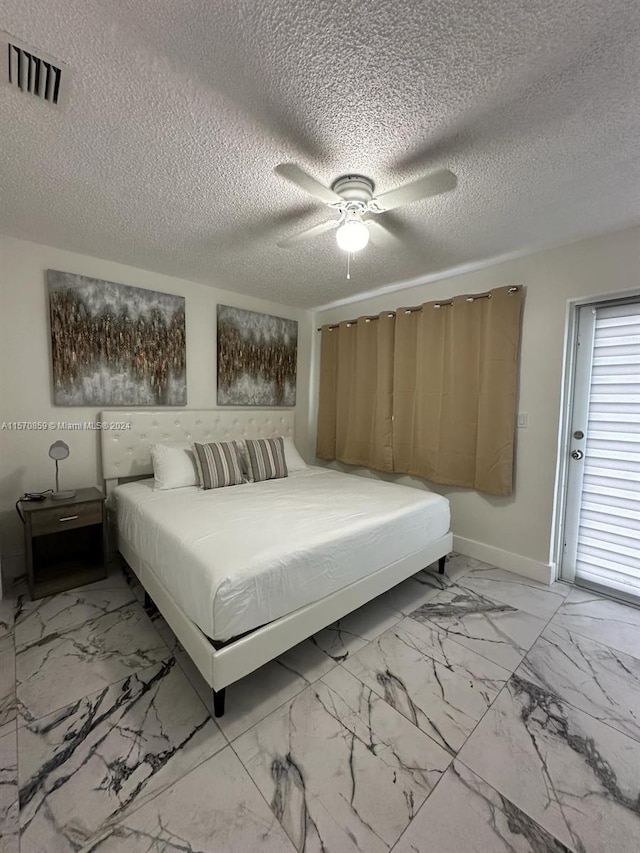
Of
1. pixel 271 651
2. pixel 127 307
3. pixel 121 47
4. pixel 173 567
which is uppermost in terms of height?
pixel 121 47

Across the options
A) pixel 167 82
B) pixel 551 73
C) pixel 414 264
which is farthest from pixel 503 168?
pixel 167 82

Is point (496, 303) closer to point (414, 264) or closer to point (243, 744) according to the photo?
point (414, 264)

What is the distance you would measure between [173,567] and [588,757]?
1.91m

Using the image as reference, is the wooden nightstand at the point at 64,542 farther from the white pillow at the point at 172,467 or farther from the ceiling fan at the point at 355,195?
the ceiling fan at the point at 355,195

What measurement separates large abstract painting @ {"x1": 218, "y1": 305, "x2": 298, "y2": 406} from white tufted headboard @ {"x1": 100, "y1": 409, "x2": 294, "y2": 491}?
0.63 feet

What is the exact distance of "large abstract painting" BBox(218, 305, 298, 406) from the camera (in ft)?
11.8

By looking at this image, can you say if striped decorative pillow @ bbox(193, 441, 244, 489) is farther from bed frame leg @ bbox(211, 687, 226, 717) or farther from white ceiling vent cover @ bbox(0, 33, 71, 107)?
white ceiling vent cover @ bbox(0, 33, 71, 107)

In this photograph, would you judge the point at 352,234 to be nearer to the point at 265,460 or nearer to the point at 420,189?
the point at 420,189

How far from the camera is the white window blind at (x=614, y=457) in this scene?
232 centimetres

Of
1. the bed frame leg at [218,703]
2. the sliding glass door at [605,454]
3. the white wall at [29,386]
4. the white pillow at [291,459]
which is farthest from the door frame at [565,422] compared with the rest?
the white wall at [29,386]

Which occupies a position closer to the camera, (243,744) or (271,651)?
(243,744)

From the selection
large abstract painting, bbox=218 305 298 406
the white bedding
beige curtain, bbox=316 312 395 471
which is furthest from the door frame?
large abstract painting, bbox=218 305 298 406

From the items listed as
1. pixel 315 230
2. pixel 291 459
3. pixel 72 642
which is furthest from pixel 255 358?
pixel 72 642

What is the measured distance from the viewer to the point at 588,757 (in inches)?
53.3
